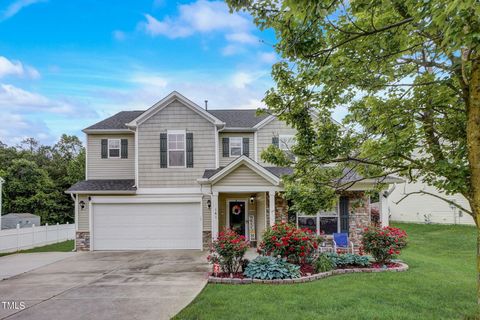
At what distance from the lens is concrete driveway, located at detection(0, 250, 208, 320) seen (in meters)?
6.09

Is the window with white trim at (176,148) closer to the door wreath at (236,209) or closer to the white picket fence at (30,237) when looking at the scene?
the door wreath at (236,209)

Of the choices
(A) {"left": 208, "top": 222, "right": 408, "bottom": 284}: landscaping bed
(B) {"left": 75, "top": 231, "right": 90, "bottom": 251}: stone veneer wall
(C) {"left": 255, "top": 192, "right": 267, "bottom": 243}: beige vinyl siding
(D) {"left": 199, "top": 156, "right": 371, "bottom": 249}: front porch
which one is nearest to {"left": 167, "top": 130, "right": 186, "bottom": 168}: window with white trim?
(D) {"left": 199, "top": 156, "right": 371, "bottom": 249}: front porch

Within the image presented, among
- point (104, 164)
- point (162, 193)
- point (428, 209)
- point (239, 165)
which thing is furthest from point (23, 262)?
point (428, 209)

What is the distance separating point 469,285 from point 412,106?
5.23 meters

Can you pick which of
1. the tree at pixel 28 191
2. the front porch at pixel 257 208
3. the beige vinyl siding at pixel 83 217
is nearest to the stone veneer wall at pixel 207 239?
the front porch at pixel 257 208

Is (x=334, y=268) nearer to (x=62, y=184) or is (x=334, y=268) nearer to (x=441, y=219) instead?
(x=441, y=219)

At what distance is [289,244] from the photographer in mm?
9094

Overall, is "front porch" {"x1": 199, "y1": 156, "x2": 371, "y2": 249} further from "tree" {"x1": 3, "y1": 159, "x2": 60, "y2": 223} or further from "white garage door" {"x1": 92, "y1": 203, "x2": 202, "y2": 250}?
"tree" {"x1": 3, "y1": 159, "x2": 60, "y2": 223}

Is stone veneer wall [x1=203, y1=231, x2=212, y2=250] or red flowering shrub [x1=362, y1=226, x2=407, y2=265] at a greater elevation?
red flowering shrub [x1=362, y1=226, x2=407, y2=265]

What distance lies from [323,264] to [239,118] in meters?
10.4

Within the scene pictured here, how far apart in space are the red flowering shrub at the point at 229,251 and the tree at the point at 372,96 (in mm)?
3269

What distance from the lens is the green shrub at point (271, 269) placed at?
8188mm

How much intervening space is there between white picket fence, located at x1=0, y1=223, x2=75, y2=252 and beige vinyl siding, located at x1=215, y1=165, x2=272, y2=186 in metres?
10.4

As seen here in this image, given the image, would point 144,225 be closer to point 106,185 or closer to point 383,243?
point 106,185
